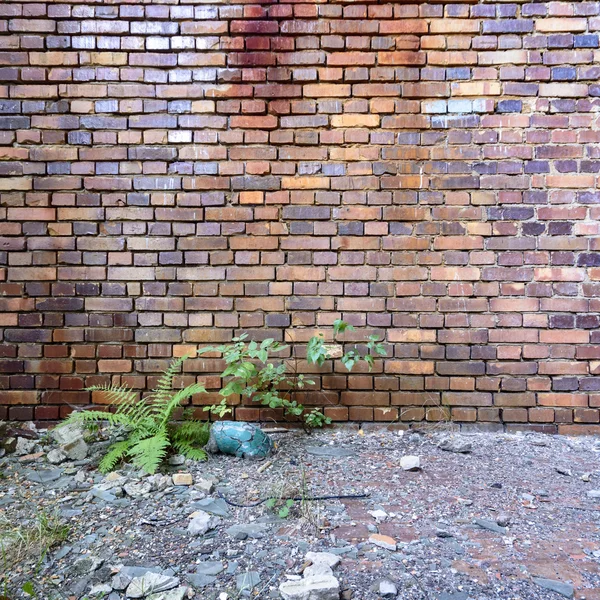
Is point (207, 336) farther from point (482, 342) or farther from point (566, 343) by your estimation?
point (566, 343)

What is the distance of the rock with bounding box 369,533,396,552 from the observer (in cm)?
177

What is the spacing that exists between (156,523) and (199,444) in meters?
0.74

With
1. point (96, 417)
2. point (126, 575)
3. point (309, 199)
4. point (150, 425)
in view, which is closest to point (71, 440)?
point (96, 417)

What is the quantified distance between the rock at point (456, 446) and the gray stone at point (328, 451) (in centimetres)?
55

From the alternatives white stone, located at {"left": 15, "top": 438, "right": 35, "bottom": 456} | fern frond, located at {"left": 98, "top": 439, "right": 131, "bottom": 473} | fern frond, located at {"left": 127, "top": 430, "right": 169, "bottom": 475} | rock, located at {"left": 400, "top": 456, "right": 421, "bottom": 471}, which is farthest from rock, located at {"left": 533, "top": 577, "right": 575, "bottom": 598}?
white stone, located at {"left": 15, "top": 438, "right": 35, "bottom": 456}

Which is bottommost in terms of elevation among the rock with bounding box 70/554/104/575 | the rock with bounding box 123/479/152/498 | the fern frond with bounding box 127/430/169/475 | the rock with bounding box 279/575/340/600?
the rock with bounding box 70/554/104/575

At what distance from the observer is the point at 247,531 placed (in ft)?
6.20

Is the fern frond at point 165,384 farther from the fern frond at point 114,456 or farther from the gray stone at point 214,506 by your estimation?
the gray stone at point 214,506

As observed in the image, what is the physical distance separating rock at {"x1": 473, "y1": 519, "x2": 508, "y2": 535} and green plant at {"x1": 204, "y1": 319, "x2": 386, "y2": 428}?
1037 mm

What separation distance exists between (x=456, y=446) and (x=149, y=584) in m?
1.81

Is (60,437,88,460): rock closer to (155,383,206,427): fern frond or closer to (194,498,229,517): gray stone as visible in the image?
(155,383,206,427): fern frond

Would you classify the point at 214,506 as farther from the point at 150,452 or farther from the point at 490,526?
the point at 490,526

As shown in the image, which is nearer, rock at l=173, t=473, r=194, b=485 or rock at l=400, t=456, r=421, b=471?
rock at l=173, t=473, r=194, b=485

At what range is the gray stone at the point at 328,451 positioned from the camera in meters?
2.58
